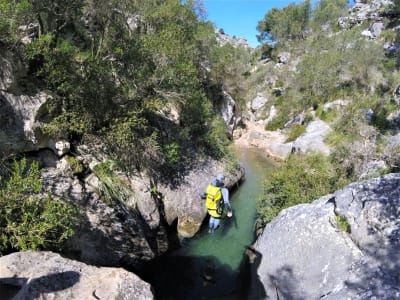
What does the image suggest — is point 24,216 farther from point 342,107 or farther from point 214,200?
point 342,107

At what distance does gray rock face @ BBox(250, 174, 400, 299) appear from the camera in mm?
5312

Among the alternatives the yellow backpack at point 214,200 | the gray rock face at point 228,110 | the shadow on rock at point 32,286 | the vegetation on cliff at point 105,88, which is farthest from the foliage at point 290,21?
the shadow on rock at point 32,286

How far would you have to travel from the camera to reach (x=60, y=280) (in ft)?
16.5

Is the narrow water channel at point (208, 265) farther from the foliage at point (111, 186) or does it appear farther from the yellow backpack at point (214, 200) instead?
the foliage at point (111, 186)

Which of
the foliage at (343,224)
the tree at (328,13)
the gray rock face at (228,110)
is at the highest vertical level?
the tree at (328,13)

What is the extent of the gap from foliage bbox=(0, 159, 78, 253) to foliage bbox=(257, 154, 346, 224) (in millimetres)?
6893

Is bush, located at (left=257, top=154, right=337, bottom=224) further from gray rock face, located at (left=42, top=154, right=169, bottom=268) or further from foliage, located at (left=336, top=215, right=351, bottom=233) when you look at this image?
gray rock face, located at (left=42, top=154, right=169, bottom=268)

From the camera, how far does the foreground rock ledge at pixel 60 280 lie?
186 inches

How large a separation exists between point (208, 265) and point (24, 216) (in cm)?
561

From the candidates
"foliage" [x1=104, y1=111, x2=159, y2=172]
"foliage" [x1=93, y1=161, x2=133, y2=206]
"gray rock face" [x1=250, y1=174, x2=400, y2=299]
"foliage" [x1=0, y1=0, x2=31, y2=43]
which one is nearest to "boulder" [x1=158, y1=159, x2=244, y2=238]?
"foliage" [x1=104, y1=111, x2=159, y2=172]

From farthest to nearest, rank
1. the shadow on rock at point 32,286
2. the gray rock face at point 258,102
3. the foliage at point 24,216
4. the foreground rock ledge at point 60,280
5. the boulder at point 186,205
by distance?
the gray rock face at point 258,102
the boulder at point 186,205
the foliage at point 24,216
the foreground rock ledge at point 60,280
the shadow on rock at point 32,286

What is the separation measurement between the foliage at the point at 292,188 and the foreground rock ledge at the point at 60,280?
5821mm

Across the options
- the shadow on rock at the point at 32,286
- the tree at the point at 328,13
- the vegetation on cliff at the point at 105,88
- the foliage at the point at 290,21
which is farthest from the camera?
the foliage at the point at 290,21

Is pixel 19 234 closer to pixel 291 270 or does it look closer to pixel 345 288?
pixel 291 270
